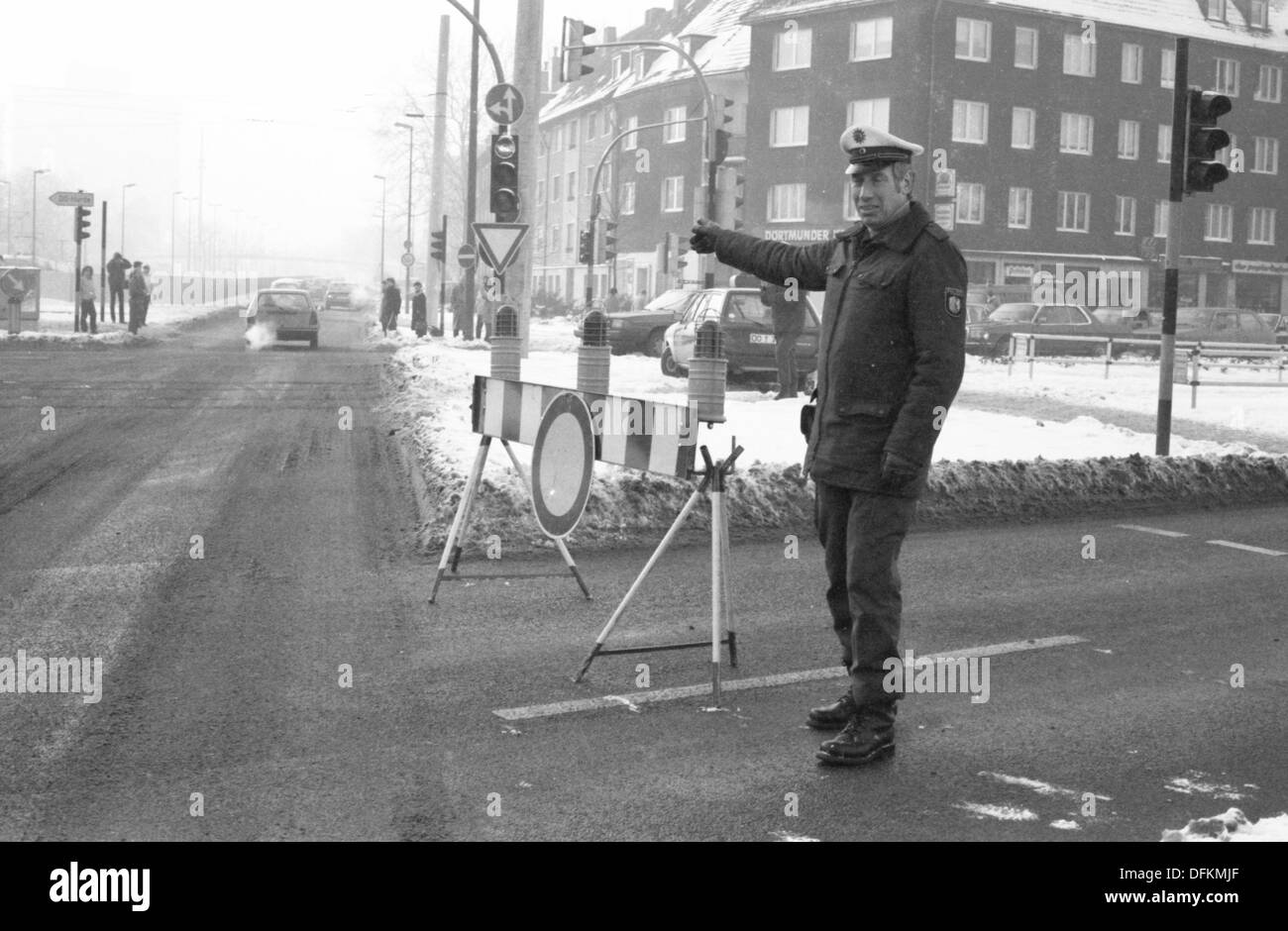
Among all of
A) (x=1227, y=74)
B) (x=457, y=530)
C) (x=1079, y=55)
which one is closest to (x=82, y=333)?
(x=457, y=530)

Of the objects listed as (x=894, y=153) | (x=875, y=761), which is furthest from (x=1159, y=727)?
(x=894, y=153)

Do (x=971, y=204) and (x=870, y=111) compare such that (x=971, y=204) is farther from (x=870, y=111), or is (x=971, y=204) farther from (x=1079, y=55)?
(x=1079, y=55)

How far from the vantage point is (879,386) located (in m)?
5.26

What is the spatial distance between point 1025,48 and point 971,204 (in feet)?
20.2

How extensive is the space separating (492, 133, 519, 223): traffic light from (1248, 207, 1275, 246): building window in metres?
53.3

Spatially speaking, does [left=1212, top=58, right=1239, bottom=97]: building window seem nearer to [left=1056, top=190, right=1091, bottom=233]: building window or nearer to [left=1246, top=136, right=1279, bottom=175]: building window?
[left=1246, top=136, right=1279, bottom=175]: building window

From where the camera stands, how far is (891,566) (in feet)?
17.7

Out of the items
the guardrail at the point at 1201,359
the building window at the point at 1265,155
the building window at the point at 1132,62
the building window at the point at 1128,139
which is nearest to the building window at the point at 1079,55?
the building window at the point at 1132,62

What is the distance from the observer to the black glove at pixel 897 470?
5.12 m

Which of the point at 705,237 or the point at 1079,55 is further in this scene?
the point at 1079,55

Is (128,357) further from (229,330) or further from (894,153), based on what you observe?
(894,153)

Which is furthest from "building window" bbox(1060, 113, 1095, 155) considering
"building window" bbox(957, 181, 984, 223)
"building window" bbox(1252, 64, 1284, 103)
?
"building window" bbox(1252, 64, 1284, 103)

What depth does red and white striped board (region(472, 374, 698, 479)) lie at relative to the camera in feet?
21.9
